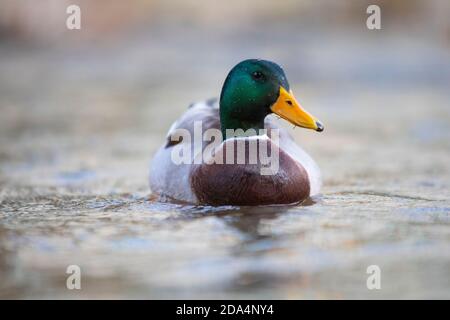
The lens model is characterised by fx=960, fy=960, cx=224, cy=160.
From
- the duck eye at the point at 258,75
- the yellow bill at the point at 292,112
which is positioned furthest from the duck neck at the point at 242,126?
the duck eye at the point at 258,75

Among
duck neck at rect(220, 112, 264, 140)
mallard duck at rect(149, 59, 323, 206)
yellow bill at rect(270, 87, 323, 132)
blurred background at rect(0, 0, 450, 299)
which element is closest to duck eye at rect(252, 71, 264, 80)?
mallard duck at rect(149, 59, 323, 206)

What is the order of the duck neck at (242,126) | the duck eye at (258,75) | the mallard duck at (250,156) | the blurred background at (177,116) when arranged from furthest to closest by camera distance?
1. the duck neck at (242,126)
2. the duck eye at (258,75)
3. the mallard duck at (250,156)
4. the blurred background at (177,116)

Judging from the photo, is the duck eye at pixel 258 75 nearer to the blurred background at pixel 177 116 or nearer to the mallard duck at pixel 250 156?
the mallard duck at pixel 250 156

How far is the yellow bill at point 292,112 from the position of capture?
6.94m

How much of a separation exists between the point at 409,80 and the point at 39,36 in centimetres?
656

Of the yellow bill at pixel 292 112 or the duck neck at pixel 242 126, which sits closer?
the yellow bill at pixel 292 112

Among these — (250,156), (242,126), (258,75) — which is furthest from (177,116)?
(250,156)

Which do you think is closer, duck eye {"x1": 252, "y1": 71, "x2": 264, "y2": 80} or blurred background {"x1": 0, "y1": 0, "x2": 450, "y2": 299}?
blurred background {"x1": 0, "y1": 0, "x2": 450, "y2": 299}

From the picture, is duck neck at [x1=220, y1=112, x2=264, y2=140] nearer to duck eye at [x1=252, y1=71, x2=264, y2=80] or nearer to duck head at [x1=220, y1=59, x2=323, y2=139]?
duck head at [x1=220, y1=59, x2=323, y2=139]

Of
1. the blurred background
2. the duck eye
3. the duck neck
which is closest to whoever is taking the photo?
the blurred background

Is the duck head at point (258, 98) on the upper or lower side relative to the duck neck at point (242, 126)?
upper

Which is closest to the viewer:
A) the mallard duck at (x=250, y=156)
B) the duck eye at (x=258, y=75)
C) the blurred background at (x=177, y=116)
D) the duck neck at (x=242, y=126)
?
the blurred background at (x=177, y=116)

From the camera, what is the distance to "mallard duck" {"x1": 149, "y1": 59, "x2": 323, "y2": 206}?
6.91 metres

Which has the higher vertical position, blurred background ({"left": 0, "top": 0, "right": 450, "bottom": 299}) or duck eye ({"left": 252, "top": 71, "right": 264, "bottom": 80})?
duck eye ({"left": 252, "top": 71, "right": 264, "bottom": 80})
